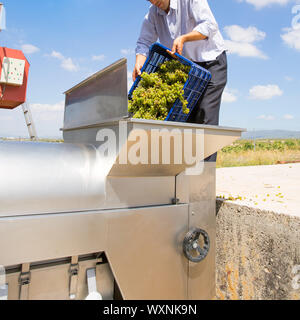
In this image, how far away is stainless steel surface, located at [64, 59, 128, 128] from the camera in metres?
1.39

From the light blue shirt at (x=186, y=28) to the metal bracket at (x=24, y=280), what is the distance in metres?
1.62

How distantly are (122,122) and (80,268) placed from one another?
2.52ft

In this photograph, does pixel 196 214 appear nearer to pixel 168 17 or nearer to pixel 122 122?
pixel 122 122

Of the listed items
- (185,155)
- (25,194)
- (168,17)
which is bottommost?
(25,194)

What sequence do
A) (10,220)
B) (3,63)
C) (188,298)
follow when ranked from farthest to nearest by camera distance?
(3,63), (188,298), (10,220)

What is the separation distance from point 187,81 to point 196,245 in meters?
1.01

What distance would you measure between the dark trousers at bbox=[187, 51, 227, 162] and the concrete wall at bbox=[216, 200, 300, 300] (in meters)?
0.46

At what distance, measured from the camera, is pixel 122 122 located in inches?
51.9

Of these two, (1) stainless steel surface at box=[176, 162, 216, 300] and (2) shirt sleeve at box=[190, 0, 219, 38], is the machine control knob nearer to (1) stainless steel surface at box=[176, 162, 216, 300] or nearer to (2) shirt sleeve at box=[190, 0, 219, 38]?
(1) stainless steel surface at box=[176, 162, 216, 300]

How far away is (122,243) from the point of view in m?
1.45

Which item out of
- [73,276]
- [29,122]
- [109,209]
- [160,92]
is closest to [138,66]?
[160,92]

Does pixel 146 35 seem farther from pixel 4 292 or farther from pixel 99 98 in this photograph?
pixel 4 292
